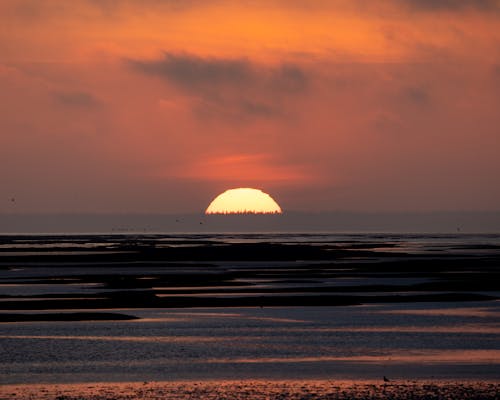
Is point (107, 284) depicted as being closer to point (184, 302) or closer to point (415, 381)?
point (184, 302)

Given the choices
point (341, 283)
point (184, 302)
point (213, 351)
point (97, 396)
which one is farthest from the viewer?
point (341, 283)

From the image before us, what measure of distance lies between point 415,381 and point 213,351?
6.63 m

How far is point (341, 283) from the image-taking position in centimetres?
5244

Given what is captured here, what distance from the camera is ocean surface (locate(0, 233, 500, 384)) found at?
74.9 ft

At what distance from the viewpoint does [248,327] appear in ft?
103

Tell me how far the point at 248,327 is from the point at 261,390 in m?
11.2

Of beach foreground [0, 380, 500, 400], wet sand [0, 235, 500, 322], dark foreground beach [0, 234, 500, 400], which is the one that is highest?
wet sand [0, 235, 500, 322]

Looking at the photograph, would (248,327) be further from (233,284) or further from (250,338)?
(233,284)

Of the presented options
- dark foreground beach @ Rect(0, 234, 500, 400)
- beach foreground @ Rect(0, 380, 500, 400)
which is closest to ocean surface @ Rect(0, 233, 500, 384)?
dark foreground beach @ Rect(0, 234, 500, 400)

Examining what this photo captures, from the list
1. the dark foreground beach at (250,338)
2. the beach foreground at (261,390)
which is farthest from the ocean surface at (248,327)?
the beach foreground at (261,390)

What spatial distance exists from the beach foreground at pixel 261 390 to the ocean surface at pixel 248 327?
811 millimetres

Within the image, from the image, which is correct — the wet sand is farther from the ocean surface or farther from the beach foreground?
the beach foreground

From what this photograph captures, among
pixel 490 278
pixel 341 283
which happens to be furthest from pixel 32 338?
pixel 490 278

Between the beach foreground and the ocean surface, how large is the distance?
0.81 m
